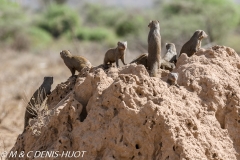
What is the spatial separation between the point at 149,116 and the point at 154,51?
1.32 metres

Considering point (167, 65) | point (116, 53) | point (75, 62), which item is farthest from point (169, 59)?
point (75, 62)

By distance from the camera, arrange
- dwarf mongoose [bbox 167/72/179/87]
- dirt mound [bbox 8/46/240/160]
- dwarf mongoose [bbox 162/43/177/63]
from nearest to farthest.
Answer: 1. dirt mound [bbox 8/46/240/160]
2. dwarf mongoose [bbox 167/72/179/87]
3. dwarf mongoose [bbox 162/43/177/63]

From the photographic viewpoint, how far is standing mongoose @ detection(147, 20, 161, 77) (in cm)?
538

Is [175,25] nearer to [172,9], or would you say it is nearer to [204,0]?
[204,0]

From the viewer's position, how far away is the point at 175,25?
28484mm

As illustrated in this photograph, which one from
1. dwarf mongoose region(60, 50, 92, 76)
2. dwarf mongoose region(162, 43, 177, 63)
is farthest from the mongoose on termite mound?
dwarf mongoose region(60, 50, 92, 76)

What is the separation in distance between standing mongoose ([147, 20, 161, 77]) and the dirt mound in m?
0.15

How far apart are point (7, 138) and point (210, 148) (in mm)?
5685

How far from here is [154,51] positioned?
558 centimetres

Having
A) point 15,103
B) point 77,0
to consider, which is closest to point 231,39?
point 15,103

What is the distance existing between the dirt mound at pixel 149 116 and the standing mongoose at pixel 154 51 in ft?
0.49

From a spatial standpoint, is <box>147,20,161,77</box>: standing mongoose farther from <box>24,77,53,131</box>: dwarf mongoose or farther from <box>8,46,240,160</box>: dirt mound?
<box>24,77,53,131</box>: dwarf mongoose

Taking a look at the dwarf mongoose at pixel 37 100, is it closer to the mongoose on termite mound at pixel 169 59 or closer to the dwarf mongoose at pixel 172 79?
the mongoose on termite mound at pixel 169 59

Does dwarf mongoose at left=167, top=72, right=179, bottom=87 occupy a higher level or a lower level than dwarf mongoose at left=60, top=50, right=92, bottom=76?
lower
